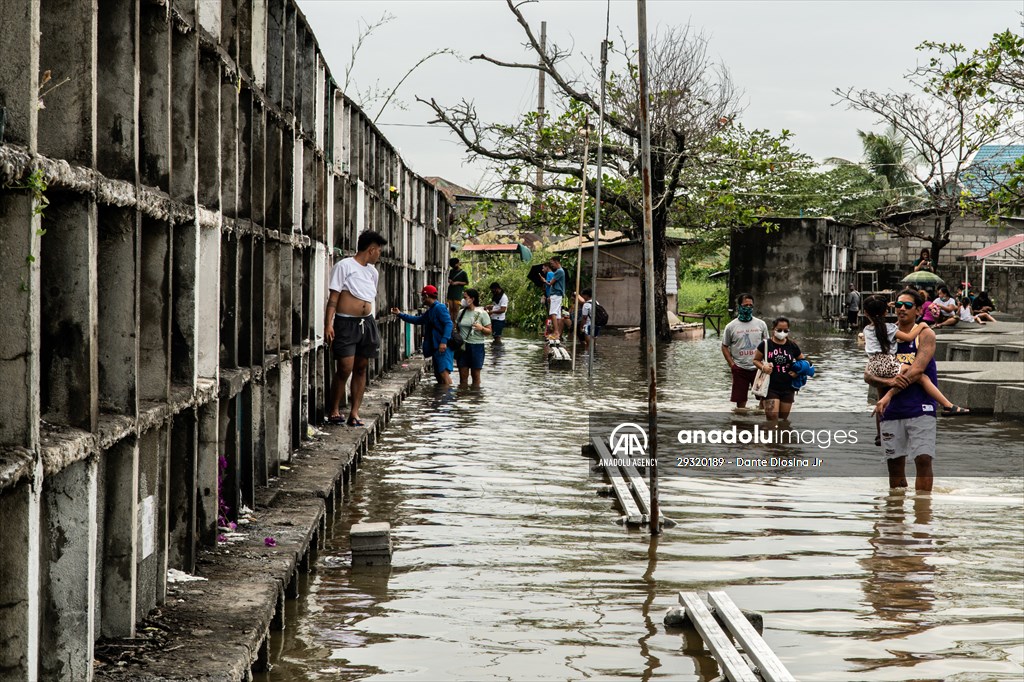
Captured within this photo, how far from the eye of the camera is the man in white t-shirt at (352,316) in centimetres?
1179

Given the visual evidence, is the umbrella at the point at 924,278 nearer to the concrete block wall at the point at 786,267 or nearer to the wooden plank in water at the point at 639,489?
the concrete block wall at the point at 786,267

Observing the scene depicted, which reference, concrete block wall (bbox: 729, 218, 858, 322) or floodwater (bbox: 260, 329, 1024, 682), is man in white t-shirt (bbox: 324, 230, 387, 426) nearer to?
floodwater (bbox: 260, 329, 1024, 682)

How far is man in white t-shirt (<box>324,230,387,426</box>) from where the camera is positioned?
38.7 feet

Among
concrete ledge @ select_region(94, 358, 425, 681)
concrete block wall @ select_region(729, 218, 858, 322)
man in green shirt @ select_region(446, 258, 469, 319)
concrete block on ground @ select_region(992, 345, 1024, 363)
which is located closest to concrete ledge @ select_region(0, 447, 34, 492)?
concrete ledge @ select_region(94, 358, 425, 681)

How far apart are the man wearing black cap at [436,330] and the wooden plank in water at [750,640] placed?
37.6 feet

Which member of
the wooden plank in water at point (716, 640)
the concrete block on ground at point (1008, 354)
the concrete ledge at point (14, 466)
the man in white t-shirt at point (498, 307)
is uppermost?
the man in white t-shirt at point (498, 307)

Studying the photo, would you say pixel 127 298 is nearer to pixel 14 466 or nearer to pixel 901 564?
pixel 14 466

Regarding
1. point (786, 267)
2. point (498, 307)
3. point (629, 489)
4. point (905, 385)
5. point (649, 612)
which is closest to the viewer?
point (649, 612)

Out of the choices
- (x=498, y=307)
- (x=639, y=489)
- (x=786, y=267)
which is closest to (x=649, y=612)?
(x=639, y=489)

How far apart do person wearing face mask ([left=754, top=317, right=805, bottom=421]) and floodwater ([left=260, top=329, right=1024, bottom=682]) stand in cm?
306

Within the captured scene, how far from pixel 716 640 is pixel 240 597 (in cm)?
204

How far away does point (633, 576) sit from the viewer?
24.4 ft

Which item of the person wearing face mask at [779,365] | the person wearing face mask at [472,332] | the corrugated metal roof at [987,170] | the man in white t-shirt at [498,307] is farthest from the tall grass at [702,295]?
the person wearing face mask at [779,365]

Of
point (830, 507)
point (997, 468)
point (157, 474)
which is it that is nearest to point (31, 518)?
point (157, 474)
